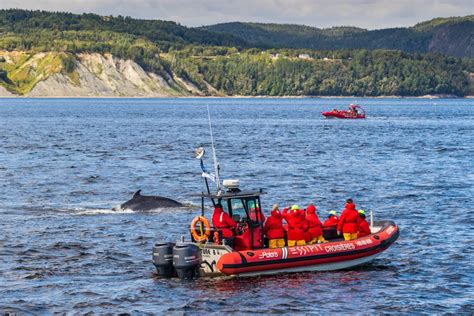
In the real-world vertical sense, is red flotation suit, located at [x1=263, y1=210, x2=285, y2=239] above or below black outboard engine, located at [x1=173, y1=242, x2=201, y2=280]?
above

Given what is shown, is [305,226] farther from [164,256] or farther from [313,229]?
[164,256]

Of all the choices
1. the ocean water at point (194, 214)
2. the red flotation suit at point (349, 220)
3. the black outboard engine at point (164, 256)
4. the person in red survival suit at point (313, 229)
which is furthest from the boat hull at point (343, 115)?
the black outboard engine at point (164, 256)

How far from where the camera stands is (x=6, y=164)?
63.5 meters

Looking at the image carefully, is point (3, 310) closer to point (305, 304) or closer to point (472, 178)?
point (305, 304)

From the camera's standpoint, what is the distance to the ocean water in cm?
2559

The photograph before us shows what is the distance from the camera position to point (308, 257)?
2791 centimetres

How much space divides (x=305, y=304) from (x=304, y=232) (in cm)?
376

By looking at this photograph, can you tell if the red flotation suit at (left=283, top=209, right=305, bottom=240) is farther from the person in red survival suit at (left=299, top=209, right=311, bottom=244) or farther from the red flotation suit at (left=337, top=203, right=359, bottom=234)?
the red flotation suit at (left=337, top=203, right=359, bottom=234)

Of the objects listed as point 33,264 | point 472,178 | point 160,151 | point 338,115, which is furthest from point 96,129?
point 33,264

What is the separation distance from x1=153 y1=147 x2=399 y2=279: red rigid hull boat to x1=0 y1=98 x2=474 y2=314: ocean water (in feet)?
1.11

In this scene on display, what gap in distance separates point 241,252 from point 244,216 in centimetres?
143

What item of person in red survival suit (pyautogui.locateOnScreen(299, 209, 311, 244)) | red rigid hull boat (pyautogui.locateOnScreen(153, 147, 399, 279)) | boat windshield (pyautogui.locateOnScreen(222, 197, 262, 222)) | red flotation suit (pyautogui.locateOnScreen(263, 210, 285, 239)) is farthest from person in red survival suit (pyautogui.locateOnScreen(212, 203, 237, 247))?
person in red survival suit (pyautogui.locateOnScreen(299, 209, 311, 244))

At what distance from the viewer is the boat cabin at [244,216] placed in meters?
27.7

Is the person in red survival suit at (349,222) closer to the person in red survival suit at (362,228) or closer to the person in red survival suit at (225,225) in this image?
the person in red survival suit at (362,228)
